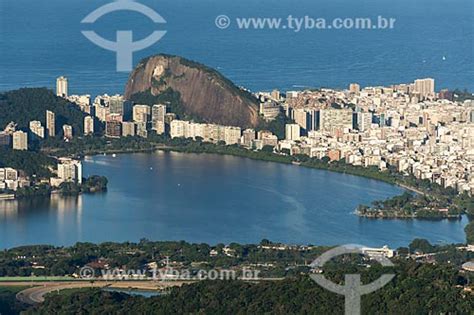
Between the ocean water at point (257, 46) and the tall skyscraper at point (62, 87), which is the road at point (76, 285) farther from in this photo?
the ocean water at point (257, 46)

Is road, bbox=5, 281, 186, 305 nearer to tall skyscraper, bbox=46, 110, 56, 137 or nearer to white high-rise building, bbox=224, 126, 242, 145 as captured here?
white high-rise building, bbox=224, 126, 242, 145

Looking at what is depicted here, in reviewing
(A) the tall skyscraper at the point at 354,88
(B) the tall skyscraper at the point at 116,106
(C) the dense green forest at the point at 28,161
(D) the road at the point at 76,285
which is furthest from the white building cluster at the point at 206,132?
(D) the road at the point at 76,285

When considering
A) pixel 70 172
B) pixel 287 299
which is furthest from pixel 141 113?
pixel 287 299

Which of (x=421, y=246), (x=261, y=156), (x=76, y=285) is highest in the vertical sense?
(x=261, y=156)

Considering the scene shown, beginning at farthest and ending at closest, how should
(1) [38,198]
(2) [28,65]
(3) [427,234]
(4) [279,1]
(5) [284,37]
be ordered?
(4) [279,1], (5) [284,37], (2) [28,65], (1) [38,198], (3) [427,234]

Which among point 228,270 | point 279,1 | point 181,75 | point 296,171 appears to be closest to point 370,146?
point 296,171

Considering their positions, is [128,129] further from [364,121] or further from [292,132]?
[364,121]

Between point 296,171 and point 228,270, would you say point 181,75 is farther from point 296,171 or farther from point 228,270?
point 228,270
